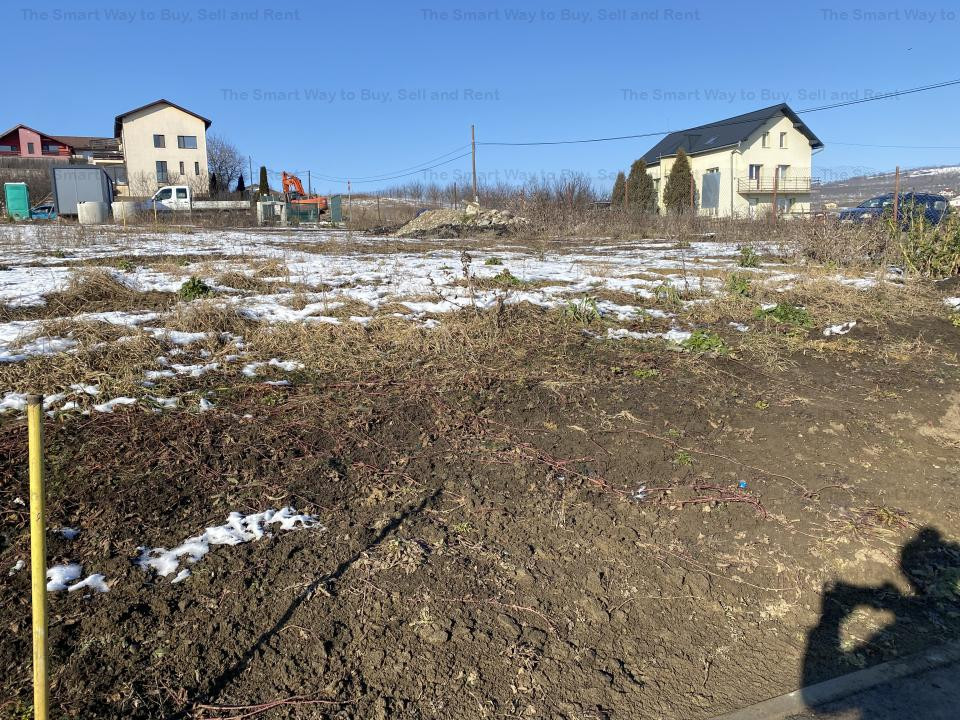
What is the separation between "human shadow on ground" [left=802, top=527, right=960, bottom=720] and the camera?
8.07 ft

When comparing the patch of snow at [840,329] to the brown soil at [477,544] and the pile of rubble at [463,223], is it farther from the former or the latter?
the pile of rubble at [463,223]

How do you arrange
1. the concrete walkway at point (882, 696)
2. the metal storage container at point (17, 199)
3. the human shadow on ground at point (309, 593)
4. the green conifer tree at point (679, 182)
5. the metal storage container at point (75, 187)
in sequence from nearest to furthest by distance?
the human shadow on ground at point (309, 593) → the concrete walkway at point (882, 696) → the metal storage container at point (75, 187) → the metal storage container at point (17, 199) → the green conifer tree at point (679, 182)

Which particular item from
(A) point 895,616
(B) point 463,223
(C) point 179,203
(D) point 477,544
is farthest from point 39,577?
(C) point 179,203

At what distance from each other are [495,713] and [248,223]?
2917 centimetres

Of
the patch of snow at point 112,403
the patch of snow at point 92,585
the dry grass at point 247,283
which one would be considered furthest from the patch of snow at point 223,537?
the dry grass at point 247,283

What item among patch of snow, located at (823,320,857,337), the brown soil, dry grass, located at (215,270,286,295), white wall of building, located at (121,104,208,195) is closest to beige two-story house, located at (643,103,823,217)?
white wall of building, located at (121,104,208,195)

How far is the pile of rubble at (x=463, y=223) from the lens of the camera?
22938mm

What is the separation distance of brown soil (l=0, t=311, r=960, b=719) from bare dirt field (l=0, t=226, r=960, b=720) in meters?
0.01

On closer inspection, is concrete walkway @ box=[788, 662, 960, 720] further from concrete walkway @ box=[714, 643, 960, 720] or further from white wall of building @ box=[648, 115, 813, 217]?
white wall of building @ box=[648, 115, 813, 217]

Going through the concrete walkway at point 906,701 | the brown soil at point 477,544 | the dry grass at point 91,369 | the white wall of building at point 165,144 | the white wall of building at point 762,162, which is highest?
the white wall of building at point 165,144

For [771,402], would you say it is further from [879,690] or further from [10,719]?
[10,719]

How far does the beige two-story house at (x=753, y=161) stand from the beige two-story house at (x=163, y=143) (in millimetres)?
35208

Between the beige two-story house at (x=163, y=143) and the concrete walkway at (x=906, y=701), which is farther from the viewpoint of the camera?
the beige two-story house at (x=163, y=143)

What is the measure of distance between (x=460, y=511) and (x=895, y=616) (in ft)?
6.13
